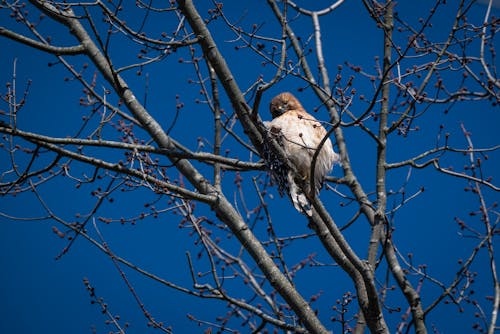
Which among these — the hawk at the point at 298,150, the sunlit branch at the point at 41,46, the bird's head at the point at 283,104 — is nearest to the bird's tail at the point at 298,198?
the hawk at the point at 298,150

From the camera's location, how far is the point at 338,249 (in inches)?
130

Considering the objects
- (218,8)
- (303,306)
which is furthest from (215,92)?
(303,306)

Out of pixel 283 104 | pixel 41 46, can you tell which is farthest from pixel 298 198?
pixel 41 46

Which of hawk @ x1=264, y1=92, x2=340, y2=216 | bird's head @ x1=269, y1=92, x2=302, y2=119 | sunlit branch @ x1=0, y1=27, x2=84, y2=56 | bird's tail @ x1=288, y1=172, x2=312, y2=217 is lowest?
sunlit branch @ x1=0, y1=27, x2=84, y2=56

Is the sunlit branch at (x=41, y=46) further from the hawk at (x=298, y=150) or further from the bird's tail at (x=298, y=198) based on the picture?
the bird's tail at (x=298, y=198)

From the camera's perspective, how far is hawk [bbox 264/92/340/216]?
142 inches

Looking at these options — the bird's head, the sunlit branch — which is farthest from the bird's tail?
the sunlit branch

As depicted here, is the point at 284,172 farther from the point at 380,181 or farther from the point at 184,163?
the point at 380,181

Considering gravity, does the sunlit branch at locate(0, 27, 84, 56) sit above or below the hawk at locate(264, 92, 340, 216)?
below

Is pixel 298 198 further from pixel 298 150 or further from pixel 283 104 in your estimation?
pixel 283 104

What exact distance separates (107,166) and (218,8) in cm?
94

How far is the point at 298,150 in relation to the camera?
3.97 meters

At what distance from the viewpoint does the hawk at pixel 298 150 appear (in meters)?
3.60

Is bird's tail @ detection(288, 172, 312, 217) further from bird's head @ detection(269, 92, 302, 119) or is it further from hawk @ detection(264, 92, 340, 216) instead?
bird's head @ detection(269, 92, 302, 119)
